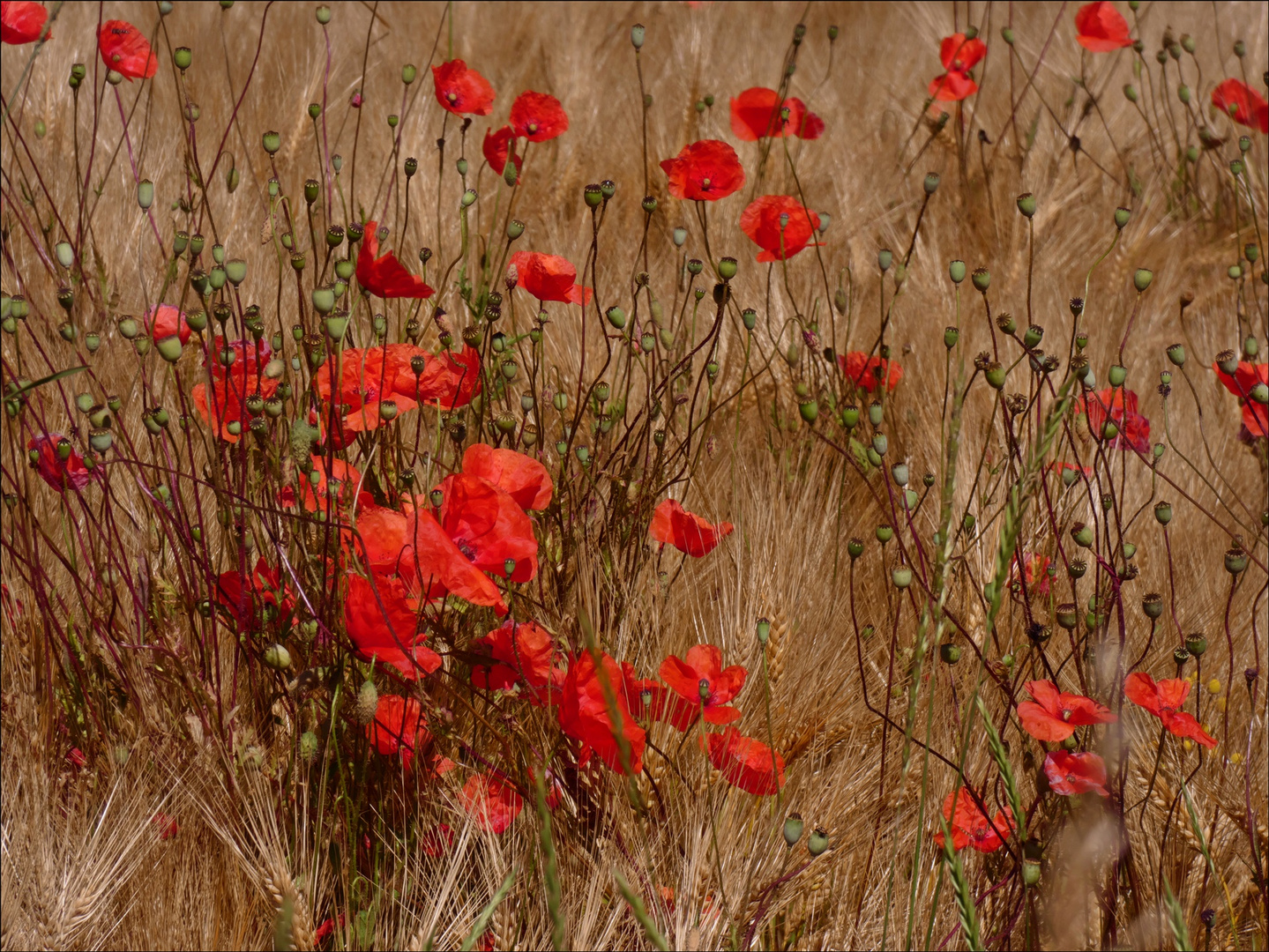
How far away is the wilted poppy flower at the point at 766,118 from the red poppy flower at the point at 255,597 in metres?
1.23

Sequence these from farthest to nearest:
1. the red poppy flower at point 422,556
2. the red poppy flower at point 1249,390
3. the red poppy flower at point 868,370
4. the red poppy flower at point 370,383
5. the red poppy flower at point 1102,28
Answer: the red poppy flower at point 1102,28 → the red poppy flower at point 868,370 → the red poppy flower at point 1249,390 → the red poppy flower at point 370,383 → the red poppy flower at point 422,556

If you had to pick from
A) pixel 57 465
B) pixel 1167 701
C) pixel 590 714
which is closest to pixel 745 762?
pixel 590 714

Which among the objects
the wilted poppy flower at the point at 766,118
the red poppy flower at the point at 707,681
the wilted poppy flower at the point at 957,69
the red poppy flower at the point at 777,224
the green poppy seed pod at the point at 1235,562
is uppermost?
the wilted poppy flower at the point at 957,69

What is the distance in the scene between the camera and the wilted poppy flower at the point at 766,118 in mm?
2104

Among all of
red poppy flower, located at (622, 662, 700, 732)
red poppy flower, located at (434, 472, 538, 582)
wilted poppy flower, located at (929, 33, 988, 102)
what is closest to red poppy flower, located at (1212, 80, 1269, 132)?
wilted poppy flower, located at (929, 33, 988, 102)

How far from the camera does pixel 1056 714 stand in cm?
109

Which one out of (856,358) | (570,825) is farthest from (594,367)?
(570,825)

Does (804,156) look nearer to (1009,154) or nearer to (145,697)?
(1009,154)

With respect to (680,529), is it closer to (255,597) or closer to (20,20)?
(255,597)

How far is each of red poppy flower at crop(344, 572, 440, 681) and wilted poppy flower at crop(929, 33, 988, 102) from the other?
1969 mm

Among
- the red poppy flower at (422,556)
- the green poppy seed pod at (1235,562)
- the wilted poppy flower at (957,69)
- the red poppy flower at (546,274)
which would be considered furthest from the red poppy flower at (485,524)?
the wilted poppy flower at (957,69)

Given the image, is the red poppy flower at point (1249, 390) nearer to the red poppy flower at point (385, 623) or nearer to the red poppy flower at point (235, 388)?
the red poppy flower at point (385, 623)

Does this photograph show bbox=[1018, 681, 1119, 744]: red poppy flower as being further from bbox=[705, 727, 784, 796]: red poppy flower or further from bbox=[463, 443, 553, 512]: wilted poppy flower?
bbox=[463, 443, 553, 512]: wilted poppy flower

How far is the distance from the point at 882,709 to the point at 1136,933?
0.37 m
